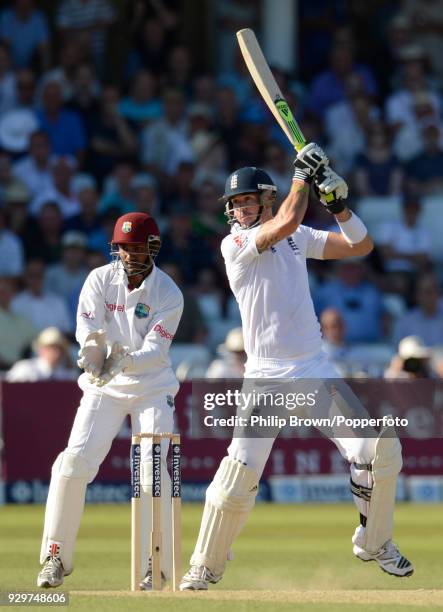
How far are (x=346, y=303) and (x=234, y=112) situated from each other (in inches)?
94.3

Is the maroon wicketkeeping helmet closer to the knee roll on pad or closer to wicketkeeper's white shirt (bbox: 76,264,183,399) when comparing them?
wicketkeeper's white shirt (bbox: 76,264,183,399)

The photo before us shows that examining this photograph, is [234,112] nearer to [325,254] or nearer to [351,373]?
[351,373]

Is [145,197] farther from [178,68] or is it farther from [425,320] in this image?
[425,320]

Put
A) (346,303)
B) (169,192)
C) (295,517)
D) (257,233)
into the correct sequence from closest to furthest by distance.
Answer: (257,233) < (295,517) < (346,303) < (169,192)

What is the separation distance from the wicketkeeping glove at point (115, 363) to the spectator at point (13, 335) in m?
5.70

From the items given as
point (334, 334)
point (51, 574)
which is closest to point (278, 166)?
point (334, 334)

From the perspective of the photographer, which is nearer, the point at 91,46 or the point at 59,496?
the point at 59,496

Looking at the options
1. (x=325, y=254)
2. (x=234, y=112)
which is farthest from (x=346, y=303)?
(x=325, y=254)

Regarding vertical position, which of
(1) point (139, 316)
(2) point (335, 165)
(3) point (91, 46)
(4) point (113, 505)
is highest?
(3) point (91, 46)

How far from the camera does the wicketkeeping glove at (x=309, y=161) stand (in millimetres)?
6340

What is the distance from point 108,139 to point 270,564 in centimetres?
661

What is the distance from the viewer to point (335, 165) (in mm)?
13891

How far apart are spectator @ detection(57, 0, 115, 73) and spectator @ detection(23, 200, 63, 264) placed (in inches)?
91.6

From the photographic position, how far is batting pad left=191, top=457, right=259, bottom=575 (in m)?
6.45
